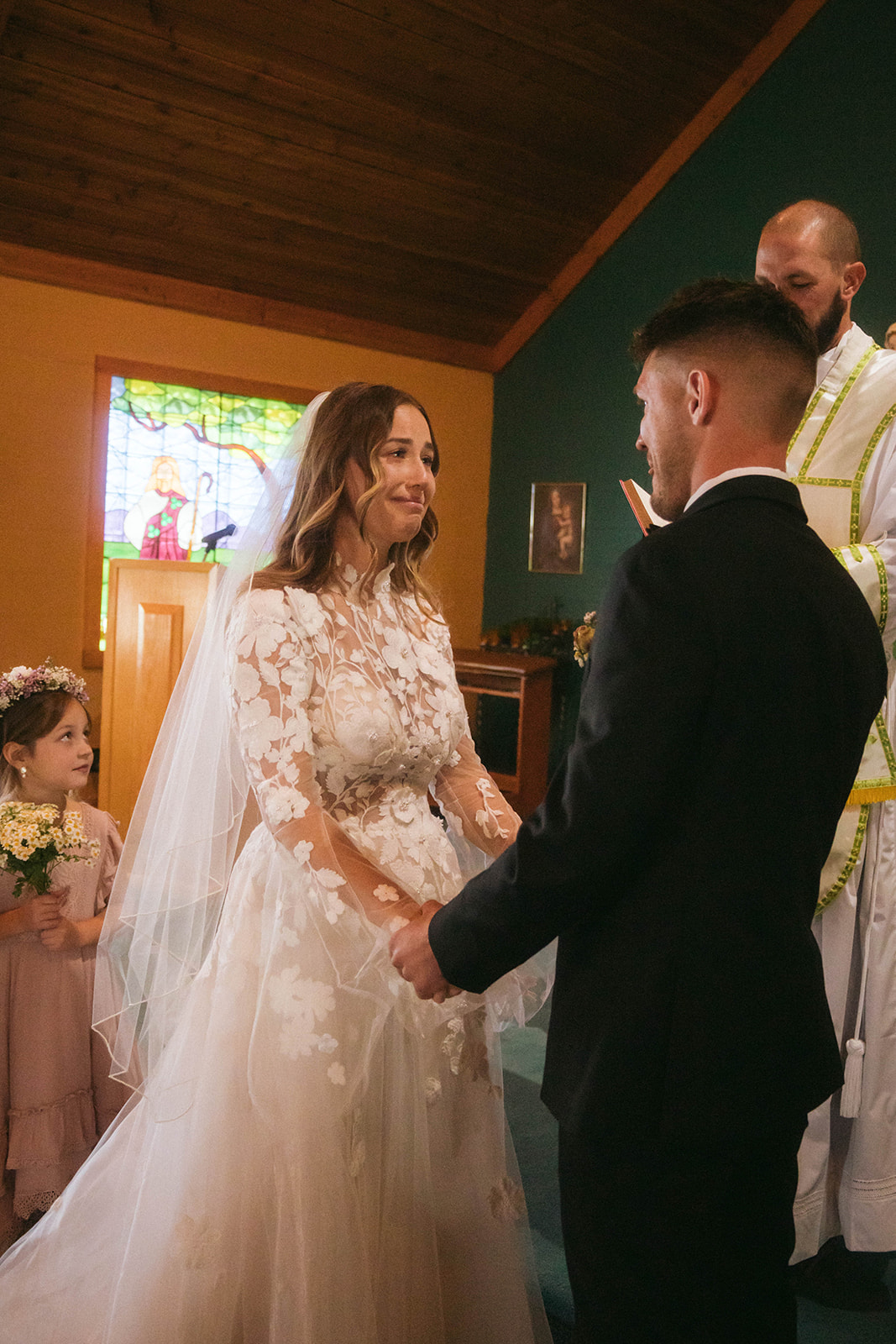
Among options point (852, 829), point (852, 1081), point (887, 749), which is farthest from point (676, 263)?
point (852, 1081)

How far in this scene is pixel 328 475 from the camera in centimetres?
203

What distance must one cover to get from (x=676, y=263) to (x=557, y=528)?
Result: 196 centimetres

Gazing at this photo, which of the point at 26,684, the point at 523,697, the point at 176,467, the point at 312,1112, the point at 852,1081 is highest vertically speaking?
the point at 176,467

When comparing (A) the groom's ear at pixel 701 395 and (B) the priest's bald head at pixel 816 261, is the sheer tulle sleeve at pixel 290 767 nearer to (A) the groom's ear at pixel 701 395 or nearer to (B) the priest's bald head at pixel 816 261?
(A) the groom's ear at pixel 701 395

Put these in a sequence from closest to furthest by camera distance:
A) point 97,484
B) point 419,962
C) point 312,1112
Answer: point 419,962 < point 312,1112 < point 97,484

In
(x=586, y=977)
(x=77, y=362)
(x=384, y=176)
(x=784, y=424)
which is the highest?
→ (x=384, y=176)

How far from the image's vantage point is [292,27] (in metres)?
5.39

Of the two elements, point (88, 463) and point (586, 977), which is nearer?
point (586, 977)

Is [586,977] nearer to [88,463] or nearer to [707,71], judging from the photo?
[88,463]

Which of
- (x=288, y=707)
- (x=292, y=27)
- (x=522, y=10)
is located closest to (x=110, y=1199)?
(x=288, y=707)

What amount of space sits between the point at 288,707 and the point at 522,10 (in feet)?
17.2

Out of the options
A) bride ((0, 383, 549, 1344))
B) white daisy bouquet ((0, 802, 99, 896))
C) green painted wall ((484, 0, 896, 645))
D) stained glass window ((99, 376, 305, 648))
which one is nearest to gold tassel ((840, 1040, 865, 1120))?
bride ((0, 383, 549, 1344))

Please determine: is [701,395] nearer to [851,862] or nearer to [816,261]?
[816,261]

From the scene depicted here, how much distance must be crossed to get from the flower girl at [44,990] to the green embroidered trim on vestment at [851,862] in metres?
1.66
